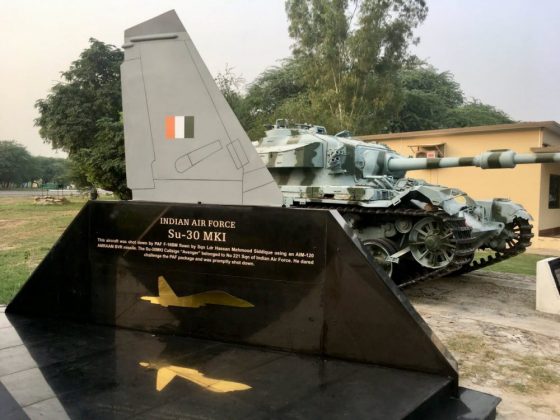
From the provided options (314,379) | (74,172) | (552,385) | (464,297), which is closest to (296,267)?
(314,379)

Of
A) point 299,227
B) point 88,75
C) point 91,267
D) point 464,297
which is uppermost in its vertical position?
point 88,75

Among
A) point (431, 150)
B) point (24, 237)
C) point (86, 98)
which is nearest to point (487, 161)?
point (431, 150)

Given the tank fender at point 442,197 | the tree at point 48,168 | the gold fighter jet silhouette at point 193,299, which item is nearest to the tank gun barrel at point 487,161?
the tank fender at point 442,197

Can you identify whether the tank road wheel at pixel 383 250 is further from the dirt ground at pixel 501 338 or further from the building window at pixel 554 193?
the building window at pixel 554 193

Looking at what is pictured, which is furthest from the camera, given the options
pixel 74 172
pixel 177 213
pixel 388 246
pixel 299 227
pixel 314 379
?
pixel 74 172

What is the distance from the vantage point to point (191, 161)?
4.26m

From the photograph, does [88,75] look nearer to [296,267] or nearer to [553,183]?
[553,183]

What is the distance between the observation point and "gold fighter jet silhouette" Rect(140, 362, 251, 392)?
9.76 ft

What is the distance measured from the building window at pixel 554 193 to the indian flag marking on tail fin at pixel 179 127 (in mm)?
15163

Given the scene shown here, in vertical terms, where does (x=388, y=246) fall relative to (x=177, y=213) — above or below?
below

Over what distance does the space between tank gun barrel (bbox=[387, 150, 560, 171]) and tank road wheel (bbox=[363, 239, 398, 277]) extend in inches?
68.3

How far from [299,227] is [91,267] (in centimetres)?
176

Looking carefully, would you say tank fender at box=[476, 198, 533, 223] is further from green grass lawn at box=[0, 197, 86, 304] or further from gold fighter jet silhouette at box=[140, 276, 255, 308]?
green grass lawn at box=[0, 197, 86, 304]

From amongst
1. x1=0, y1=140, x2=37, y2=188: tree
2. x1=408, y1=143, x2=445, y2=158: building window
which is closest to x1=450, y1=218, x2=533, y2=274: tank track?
x1=408, y1=143, x2=445, y2=158: building window
